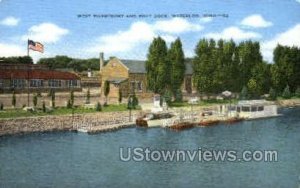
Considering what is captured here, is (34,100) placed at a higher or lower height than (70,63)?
lower

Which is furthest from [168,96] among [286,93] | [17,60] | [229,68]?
[17,60]

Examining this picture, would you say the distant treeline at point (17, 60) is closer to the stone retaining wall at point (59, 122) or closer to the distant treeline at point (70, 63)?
the distant treeline at point (70, 63)

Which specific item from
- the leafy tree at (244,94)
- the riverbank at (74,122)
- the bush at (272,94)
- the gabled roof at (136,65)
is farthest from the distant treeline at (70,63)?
the bush at (272,94)

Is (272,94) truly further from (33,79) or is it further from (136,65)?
(33,79)

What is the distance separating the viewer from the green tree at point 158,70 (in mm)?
2469

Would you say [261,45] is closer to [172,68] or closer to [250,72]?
[250,72]

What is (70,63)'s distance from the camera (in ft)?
8.20

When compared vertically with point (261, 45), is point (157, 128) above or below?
below

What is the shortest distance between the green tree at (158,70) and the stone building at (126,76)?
0.11 ft

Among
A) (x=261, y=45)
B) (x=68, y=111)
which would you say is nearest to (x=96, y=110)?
(x=68, y=111)

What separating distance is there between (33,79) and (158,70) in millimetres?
624

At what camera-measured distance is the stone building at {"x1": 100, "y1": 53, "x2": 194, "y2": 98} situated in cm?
246

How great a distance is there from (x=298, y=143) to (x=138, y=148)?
0.82 metres

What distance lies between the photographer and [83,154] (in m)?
2.49
